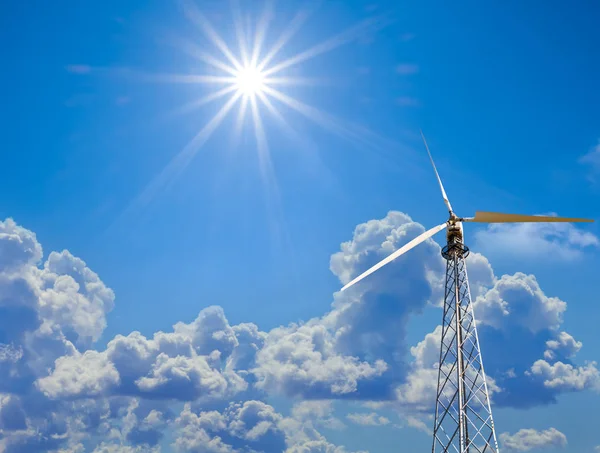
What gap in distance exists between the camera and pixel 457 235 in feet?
270

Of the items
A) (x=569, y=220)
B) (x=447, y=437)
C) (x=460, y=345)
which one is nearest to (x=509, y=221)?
(x=569, y=220)

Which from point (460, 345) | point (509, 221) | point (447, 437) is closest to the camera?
point (447, 437)

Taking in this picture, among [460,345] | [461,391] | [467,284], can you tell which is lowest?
[461,391]

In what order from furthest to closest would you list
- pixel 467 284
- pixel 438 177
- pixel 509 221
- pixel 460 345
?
pixel 438 177, pixel 509 221, pixel 467 284, pixel 460 345

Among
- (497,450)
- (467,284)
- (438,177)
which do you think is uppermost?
(438,177)

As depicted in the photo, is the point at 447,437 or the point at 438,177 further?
the point at 438,177

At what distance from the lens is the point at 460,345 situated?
Result: 7250 cm

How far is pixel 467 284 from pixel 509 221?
1675 cm

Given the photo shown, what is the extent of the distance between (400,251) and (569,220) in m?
26.6

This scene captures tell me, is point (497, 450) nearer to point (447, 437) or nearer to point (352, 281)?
point (447, 437)

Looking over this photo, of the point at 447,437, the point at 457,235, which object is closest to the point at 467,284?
the point at 457,235

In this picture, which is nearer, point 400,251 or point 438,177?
point 400,251

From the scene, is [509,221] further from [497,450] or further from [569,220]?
[497,450]

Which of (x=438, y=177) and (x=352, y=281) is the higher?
(x=438, y=177)
